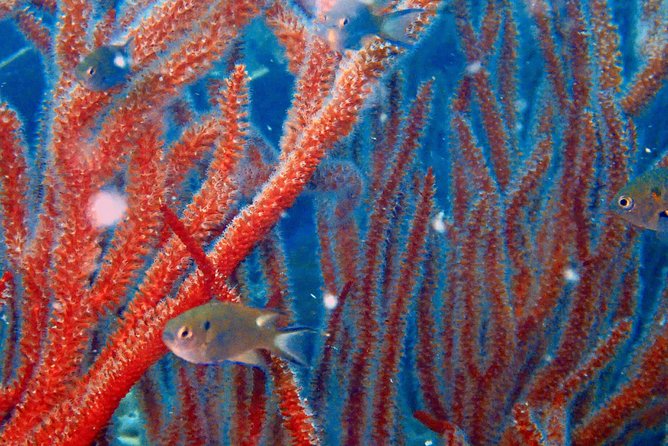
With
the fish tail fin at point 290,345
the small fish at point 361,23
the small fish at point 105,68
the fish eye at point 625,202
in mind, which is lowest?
the fish tail fin at point 290,345

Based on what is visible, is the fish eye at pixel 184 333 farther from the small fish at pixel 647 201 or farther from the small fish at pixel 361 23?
the small fish at pixel 647 201

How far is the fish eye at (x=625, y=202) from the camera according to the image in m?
2.45

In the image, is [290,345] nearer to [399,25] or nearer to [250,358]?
[250,358]

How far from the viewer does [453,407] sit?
310cm

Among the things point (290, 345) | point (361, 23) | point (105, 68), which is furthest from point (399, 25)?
point (290, 345)

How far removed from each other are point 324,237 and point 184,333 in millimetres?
1727

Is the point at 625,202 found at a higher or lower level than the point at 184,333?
higher

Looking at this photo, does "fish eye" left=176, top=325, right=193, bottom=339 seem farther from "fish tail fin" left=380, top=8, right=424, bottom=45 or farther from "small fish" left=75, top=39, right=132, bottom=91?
"fish tail fin" left=380, top=8, right=424, bottom=45

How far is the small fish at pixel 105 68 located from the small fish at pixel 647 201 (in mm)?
2559

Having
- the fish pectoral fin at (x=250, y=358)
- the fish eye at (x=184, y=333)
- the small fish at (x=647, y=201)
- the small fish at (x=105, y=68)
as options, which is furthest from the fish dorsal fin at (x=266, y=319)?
the small fish at (x=647, y=201)

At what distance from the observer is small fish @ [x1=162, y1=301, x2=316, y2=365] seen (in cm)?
163

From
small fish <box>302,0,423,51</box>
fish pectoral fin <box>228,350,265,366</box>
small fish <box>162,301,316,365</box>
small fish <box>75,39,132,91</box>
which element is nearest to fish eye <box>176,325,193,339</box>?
small fish <box>162,301,316,365</box>

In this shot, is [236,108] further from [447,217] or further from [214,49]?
[447,217]

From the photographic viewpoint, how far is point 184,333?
1.62m
